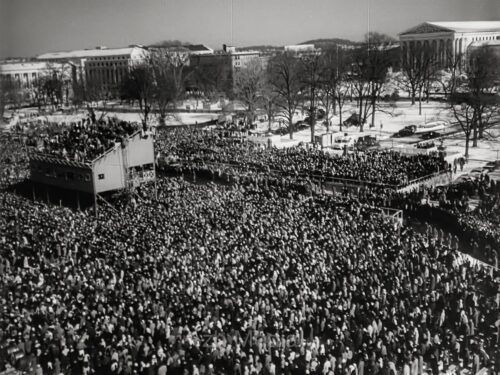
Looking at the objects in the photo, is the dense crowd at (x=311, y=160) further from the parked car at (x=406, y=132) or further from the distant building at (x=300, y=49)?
the distant building at (x=300, y=49)

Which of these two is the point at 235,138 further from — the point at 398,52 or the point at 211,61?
the point at 211,61

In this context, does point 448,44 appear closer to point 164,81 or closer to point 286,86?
point 286,86

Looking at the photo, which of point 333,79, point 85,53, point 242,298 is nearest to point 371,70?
point 333,79

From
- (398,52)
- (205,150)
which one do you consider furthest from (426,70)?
(205,150)

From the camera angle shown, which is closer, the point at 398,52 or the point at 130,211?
the point at 130,211

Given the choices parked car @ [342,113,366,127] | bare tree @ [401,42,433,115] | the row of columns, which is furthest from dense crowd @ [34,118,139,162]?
the row of columns

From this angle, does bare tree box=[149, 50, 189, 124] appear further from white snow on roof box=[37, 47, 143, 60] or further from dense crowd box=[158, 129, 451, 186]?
dense crowd box=[158, 129, 451, 186]

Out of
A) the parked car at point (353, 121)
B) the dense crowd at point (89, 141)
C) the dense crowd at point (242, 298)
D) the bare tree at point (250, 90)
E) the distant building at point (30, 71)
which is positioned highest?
the distant building at point (30, 71)

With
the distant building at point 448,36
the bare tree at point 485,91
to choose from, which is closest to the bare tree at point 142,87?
the bare tree at point 485,91
